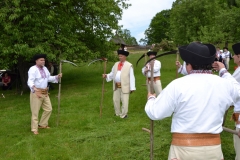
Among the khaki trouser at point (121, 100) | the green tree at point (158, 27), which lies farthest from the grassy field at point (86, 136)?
the green tree at point (158, 27)

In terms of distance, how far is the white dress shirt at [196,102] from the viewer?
7.52 feet

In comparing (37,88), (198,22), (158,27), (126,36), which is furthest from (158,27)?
(37,88)

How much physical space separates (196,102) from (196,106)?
4cm

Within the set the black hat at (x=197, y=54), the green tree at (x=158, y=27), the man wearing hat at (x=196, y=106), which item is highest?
the green tree at (x=158, y=27)

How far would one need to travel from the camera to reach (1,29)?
11797 millimetres

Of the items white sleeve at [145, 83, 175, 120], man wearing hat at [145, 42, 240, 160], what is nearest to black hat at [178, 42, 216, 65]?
man wearing hat at [145, 42, 240, 160]

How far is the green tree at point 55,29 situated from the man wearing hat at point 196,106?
25.7 feet

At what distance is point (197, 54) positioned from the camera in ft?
7.77

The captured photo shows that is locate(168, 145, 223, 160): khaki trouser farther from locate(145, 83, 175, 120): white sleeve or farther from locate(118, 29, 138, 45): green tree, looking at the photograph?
locate(118, 29, 138, 45): green tree

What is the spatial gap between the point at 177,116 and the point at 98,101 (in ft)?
26.3

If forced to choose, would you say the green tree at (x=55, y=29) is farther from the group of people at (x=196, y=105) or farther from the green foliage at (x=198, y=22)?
the green foliage at (x=198, y=22)

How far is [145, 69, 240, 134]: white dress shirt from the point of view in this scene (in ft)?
7.52

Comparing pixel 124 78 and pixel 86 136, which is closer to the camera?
pixel 86 136

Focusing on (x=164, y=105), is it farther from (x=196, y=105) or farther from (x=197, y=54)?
(x=197, y=54)
